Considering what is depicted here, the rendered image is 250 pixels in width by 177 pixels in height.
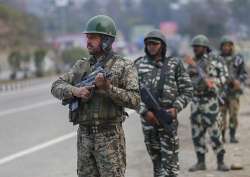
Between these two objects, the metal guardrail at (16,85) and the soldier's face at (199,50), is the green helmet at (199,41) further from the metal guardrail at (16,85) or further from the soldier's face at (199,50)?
the metal guardrail at (16,85)

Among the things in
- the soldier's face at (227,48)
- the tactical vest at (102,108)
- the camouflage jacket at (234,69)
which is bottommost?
the tactical vest at (102,108)

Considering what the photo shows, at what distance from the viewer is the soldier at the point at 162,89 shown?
6.36 m

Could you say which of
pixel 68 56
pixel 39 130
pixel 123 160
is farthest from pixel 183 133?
pixel 68 56

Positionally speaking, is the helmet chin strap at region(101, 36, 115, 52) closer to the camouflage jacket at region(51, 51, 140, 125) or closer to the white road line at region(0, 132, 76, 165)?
the camouflage jacket at region(51, 51, 140, 125)

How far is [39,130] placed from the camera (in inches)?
550

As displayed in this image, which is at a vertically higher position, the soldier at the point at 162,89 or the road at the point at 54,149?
the soldier at the point at 162,89

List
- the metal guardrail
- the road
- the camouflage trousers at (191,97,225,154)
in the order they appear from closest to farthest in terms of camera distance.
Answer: the camouflage trousers at (191,97,225,154)
the road
the metal guardrail

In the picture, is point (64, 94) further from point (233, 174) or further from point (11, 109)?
point (11, 109)

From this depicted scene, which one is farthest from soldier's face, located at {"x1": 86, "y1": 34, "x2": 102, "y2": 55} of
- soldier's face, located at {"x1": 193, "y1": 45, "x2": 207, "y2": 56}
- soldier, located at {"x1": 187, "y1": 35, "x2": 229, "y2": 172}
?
soldier's face, located at {"x1": 193, "y1": 45, "x2": 207, "y2": 56}

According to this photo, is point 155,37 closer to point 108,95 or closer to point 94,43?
point 94,43

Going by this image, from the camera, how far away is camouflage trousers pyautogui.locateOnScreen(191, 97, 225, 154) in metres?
8.12

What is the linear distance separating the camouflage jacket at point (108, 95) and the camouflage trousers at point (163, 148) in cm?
168

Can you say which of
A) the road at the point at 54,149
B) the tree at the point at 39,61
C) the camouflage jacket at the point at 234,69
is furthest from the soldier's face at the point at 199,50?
the tree at the point at 39,61

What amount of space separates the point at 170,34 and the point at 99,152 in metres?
89.6
